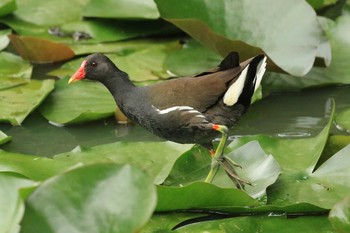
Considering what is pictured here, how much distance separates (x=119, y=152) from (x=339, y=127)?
0.95m

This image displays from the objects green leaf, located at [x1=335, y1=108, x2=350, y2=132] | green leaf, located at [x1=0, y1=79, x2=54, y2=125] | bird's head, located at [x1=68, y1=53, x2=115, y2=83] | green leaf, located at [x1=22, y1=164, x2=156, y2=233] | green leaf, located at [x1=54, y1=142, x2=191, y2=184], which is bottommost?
green leaf, located at [x1=0, y1=79, x2=54, y2=125]

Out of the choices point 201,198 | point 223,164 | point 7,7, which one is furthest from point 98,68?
point 7,7

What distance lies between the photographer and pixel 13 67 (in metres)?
3.97

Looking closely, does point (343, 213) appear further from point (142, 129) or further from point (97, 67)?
point (142, 129)

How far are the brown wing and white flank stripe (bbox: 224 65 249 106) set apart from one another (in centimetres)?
3

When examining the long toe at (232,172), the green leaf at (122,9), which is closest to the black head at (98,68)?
the long toe at (232,172)

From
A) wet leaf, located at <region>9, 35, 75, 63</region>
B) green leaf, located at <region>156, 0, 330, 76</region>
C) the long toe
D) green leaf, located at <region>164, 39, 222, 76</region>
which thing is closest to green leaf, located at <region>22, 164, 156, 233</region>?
the long toe

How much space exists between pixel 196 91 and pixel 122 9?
1452mm

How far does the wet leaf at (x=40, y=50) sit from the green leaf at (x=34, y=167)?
1.29 meters

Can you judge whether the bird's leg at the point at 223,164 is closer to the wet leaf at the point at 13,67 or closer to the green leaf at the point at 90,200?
the green leaf at the point at 90,200

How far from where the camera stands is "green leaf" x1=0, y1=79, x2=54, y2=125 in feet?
11.4

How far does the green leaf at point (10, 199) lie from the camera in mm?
2021

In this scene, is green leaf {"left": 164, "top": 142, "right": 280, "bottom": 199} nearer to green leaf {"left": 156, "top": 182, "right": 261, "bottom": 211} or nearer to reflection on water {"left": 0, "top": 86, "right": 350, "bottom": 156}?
green leaf {"left": 156, "top": 182, "right": 261, "bottom": 211}

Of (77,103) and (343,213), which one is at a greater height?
(343,213)
